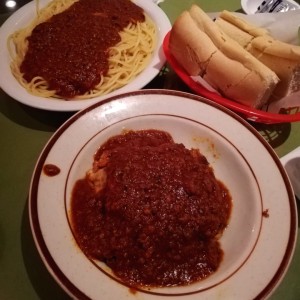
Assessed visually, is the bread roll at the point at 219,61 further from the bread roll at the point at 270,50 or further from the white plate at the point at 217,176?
the white plate at the point at 217,176

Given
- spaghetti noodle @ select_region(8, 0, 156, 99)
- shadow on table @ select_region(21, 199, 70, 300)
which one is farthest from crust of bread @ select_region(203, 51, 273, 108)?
shadow on table @ select_region(21, 199, 70, 300)

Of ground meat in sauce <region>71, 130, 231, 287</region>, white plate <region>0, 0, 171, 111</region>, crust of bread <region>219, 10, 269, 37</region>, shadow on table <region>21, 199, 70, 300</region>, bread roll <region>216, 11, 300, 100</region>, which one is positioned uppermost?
crust of bread <region>219, 10, 269, 37</region>

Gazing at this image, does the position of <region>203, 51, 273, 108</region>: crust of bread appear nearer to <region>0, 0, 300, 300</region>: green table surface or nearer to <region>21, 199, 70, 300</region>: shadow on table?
<region>0, 0, 300, 300</region>: green table surface

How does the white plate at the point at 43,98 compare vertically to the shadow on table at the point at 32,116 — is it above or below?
above

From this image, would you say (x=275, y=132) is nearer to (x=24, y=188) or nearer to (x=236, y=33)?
(x=236, y=33)

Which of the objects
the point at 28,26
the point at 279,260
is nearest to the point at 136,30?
the point at 28,26

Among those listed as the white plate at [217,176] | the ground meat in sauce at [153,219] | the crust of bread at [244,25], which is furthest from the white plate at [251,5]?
the ground meat in sauce at [153,219]
